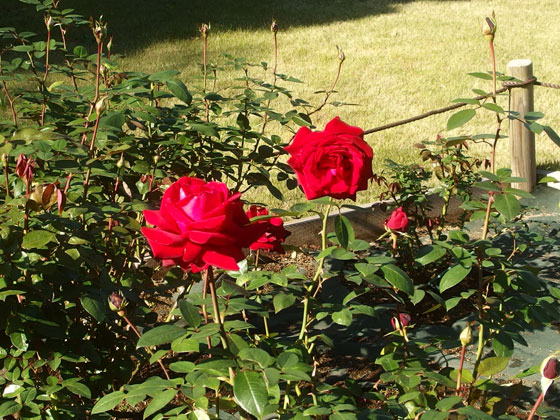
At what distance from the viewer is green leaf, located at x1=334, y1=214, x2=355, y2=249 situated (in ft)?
4.43

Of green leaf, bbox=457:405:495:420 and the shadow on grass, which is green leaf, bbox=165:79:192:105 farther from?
the shadow on grass

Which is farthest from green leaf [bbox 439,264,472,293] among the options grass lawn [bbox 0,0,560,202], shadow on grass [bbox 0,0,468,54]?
shadow on grass [bbox 0,0,468,54]

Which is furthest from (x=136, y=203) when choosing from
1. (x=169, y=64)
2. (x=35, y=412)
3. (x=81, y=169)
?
(x=169, y=64)

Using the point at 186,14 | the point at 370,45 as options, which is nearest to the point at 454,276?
the point at 370,45

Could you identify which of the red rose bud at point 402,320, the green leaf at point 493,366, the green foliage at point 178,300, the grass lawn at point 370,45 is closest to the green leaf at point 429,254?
the green foliage at point 178,300

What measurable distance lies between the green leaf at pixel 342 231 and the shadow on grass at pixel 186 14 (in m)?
6.09

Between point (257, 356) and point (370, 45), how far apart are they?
6530 millimetres

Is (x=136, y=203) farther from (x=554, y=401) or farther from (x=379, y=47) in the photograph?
(x=379, y=47)

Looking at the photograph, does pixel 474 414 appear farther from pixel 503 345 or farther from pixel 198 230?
pixel 198 230

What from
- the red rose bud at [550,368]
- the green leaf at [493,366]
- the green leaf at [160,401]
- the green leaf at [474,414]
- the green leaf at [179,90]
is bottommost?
the green leaf at [493,366]

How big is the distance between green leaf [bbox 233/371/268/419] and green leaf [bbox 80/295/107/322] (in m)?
0.44

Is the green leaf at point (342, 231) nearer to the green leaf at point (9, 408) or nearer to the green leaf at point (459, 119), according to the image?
the green leaf at point (459, 119)

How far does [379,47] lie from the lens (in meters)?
7.26

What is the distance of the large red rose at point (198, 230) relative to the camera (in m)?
1.02
